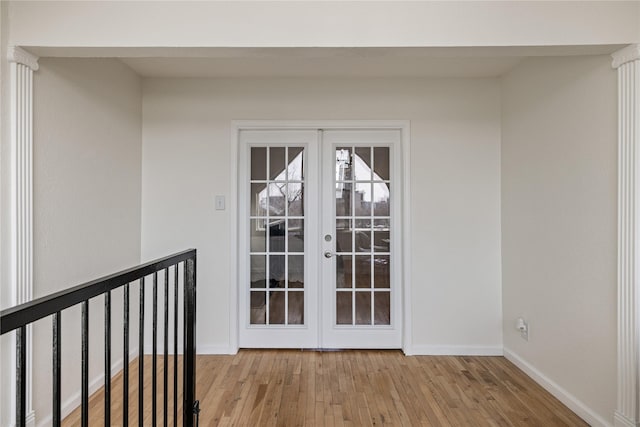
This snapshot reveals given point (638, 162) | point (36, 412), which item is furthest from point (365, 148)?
point (36, 412)

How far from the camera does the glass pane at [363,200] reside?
332 cm

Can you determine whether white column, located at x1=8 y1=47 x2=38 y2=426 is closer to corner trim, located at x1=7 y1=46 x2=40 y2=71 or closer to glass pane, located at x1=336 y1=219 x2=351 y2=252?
corner trim, located at x1=7 y1=46 x2=40 y2=71

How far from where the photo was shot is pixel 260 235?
11.0 feet

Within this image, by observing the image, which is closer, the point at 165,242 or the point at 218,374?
the point at 218,374

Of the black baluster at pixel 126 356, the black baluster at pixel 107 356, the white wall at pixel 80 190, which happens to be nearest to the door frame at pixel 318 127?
the white wall at pixel 80 190

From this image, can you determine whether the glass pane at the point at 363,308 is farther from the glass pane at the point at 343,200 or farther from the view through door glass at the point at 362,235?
the glass pane at the point at 343,200

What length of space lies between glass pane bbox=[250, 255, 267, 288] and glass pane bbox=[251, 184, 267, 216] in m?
0.40

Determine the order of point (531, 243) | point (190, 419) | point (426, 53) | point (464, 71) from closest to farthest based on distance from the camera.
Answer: point (190, 419) → point (426, 53) → point (531, 243) → point (464, 71)

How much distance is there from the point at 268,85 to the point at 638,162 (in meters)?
2.59

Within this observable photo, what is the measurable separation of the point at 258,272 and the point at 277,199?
677 mm

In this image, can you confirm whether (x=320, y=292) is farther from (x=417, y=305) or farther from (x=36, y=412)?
(x=36, y=412)

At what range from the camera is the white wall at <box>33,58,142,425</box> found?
2082mm

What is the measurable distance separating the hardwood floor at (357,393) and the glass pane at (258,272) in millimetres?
596

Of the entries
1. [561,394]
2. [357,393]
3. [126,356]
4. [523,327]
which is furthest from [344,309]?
[126,356]
